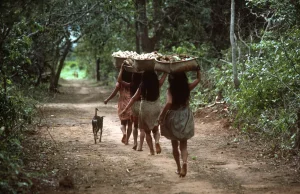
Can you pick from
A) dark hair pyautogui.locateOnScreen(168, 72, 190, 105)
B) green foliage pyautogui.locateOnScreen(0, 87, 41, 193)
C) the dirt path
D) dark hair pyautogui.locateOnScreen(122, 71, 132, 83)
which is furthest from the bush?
dark hair pyautogui.locateOnScreen(168, 72, 190, 105)

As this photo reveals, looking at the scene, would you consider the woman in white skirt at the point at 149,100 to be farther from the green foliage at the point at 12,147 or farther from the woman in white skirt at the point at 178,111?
the green foliage at the point at 12,147

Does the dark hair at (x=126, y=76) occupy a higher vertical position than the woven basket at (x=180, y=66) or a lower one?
lower

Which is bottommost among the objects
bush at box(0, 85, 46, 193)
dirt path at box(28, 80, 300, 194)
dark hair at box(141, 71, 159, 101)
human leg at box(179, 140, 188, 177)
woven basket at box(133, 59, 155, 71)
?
dirt path at box(28, 80, 300, 194)

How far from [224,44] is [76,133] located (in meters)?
9.89

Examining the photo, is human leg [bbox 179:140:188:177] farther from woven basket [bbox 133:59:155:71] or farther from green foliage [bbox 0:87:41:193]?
green foliage [bbox 0:87:41:193]

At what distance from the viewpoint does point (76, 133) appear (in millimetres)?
12047

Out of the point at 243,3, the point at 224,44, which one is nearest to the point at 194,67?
the point at 243,3

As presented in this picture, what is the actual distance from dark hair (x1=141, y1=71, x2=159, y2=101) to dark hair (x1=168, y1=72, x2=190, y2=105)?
1429mm

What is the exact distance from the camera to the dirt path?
262 inches

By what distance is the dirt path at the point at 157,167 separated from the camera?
6.65 m

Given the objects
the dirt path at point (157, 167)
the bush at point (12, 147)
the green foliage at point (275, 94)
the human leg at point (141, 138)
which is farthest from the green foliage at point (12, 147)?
the green foliage at point (275, 94)

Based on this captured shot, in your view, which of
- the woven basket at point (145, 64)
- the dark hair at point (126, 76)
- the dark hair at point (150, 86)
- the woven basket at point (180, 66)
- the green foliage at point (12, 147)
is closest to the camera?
the green foliage at point (12, 147)

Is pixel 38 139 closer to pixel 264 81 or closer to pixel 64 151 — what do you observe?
pixel 64 151

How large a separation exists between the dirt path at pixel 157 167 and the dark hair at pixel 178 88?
1.26 metres
